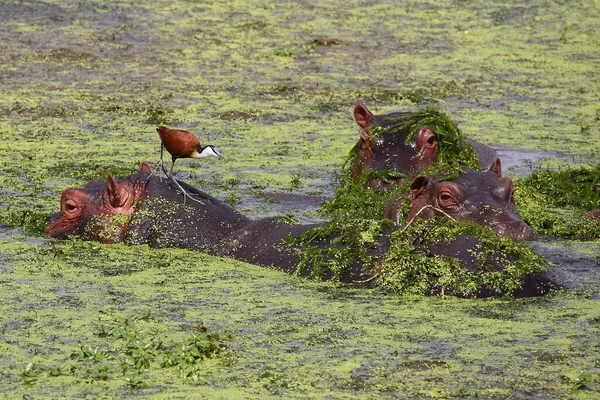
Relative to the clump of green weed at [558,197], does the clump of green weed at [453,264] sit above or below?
above

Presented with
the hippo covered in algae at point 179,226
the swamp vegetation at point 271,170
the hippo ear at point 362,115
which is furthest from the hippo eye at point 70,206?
the hippo ear at point 362,115

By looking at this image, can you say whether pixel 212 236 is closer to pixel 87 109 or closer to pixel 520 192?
pixel 520 192

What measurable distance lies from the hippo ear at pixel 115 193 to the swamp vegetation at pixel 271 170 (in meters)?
0.23

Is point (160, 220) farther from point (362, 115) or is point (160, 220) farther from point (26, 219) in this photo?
point (362, 115)

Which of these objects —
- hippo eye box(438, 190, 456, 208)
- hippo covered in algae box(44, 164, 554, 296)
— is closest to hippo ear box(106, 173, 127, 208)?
hippo covered in algae box(44, 164, 554, 296)

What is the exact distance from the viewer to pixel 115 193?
6.55 metres

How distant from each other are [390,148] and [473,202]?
1.70m

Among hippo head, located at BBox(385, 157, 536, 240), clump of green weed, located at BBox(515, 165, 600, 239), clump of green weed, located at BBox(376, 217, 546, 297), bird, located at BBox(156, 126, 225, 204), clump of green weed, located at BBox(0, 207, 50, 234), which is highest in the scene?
bird, located at BBox(156, 126, 225, 204)

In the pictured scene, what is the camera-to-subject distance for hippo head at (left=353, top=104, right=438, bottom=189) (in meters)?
7.96

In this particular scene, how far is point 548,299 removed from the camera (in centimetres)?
588

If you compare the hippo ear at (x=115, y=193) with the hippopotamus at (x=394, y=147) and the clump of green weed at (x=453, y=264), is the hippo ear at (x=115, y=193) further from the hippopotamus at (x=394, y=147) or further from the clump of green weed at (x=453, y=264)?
the hippopotamus at (x=394, y=147)

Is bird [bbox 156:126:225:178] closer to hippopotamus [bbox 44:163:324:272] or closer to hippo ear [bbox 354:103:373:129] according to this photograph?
hippopotamus [bbox 44:163:324:272]

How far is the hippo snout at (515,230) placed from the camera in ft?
20.9

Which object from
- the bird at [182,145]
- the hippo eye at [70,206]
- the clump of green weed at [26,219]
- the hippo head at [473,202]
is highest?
the bird at [182,145]
